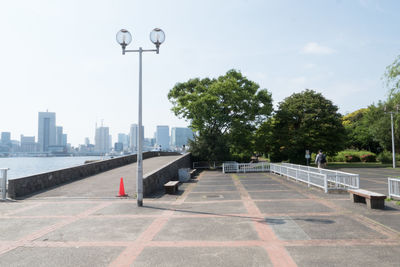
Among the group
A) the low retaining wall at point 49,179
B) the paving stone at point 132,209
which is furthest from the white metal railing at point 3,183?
the paving stone at point 132,209

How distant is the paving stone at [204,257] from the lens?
4.79m

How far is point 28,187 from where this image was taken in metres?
12.9

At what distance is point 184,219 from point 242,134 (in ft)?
84.8

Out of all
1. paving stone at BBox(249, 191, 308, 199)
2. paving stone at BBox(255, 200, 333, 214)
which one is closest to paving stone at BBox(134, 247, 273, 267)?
paving stone at BBox(255, 200, 333, 214)

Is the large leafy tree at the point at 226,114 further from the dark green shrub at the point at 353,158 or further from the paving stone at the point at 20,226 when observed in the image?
the paving stone at the point at 20,226

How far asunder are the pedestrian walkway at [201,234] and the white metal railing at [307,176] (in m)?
2.72

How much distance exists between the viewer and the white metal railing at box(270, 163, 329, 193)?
13.1 metres

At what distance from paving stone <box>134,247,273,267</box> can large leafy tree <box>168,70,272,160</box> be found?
85.4 feet

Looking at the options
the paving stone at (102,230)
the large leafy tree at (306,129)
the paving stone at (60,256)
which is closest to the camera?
the paving stone at (60,256)

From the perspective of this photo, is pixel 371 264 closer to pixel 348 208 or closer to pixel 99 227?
pixel 348 208

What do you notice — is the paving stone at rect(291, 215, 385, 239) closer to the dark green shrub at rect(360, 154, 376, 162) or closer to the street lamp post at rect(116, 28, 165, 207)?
the street lamp post at rect(116, 28, 165, 207)

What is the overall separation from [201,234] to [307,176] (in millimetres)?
10968

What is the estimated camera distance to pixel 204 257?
509 centimetres

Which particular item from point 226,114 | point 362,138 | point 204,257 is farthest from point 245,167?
point 362,138
